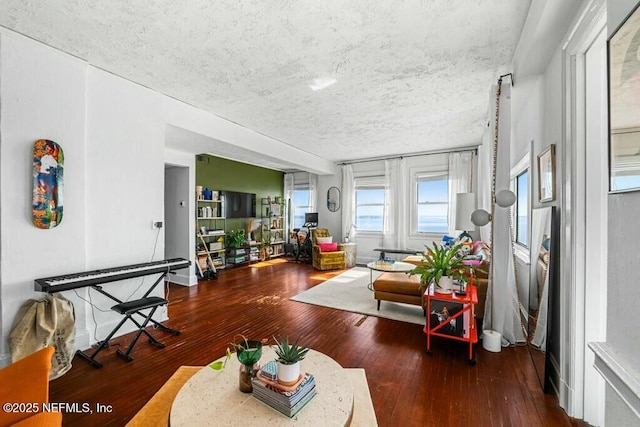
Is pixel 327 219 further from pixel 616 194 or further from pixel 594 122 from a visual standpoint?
pixel 616 194

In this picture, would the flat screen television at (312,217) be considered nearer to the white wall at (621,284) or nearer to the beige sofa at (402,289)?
the beige sofa at (402,289)

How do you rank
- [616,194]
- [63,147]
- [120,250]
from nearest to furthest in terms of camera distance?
[616,194] < [63,147] < [120,250]

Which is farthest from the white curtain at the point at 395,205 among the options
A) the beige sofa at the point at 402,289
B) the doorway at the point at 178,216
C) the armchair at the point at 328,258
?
the doorway at the point at 178,216

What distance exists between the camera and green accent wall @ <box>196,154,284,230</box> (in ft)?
20.5

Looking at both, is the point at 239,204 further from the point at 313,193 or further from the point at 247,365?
the point at 247,365

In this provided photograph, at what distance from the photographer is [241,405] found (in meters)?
1.32

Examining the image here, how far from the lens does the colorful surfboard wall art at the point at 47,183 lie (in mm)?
2363

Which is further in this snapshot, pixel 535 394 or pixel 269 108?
pixel 269 108

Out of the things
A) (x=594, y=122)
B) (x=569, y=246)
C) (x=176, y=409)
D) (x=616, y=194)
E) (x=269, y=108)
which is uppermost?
(x=269, y=108)

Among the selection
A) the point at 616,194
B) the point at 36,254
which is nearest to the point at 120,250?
the point at 36,254

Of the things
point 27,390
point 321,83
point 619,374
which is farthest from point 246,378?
point 321,83

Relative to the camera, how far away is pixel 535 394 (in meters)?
2.06

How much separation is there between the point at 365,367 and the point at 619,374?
1829mm

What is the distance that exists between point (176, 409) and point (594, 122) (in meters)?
2.87
